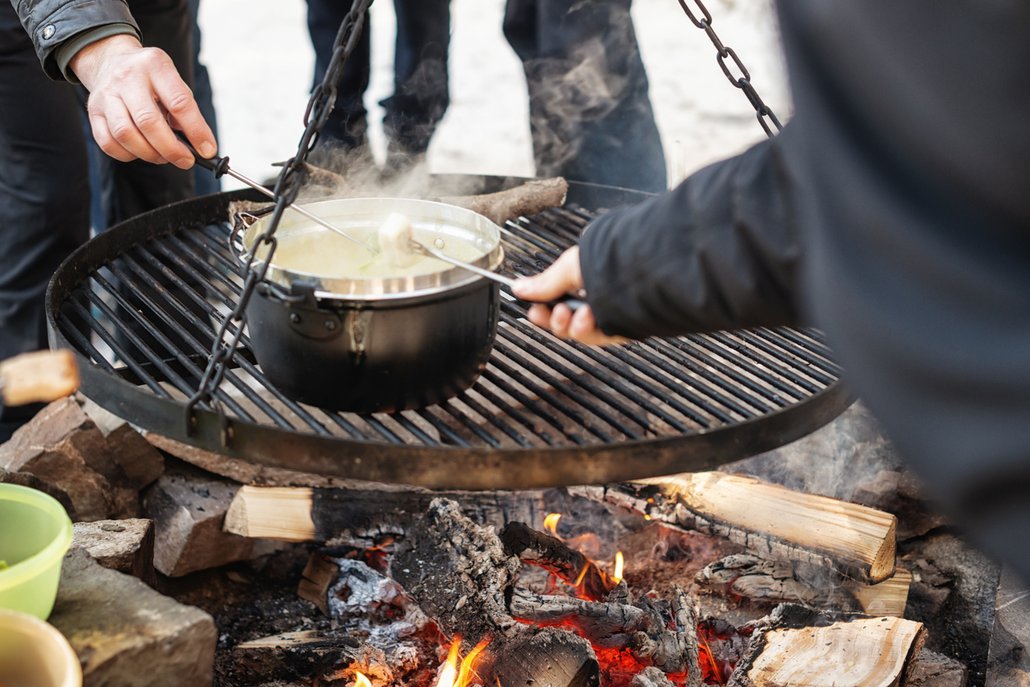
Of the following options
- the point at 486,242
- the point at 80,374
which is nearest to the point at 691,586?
the point at 486,242

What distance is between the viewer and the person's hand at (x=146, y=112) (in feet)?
6.73

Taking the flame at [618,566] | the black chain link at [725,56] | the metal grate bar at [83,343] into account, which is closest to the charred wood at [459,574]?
the flame at [618,566]

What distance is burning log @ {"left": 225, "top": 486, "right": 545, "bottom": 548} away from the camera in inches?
96.8

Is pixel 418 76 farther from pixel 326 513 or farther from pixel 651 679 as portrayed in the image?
pixel 651 679

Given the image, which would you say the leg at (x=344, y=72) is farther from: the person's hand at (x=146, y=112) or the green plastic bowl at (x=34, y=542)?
the green plastic bowl at (x=34, y=542)

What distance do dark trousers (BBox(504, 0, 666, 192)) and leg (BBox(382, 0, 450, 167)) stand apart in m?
0.45

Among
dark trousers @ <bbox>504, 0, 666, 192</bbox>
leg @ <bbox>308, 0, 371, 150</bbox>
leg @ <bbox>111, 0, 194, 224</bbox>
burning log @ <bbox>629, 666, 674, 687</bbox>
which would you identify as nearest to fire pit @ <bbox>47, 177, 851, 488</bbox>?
burning log @ <bbox>629, 666, 674, 687</bbox>

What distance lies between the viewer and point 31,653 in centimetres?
151

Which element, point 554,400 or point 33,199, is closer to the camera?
point 554,400

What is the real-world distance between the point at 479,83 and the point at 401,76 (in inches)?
87.9

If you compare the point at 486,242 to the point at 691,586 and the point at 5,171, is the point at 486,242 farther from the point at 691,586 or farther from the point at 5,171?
the point at 5,171

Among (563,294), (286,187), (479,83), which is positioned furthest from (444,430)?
(479,83)

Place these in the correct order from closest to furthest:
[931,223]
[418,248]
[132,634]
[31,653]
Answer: [931,223] → [31,653] → [132,634] → [418,248]

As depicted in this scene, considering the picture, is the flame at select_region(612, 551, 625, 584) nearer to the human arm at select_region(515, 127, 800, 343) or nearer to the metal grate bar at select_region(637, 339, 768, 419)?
the metal grate bar at select_region(637, 339, 768, 419)
